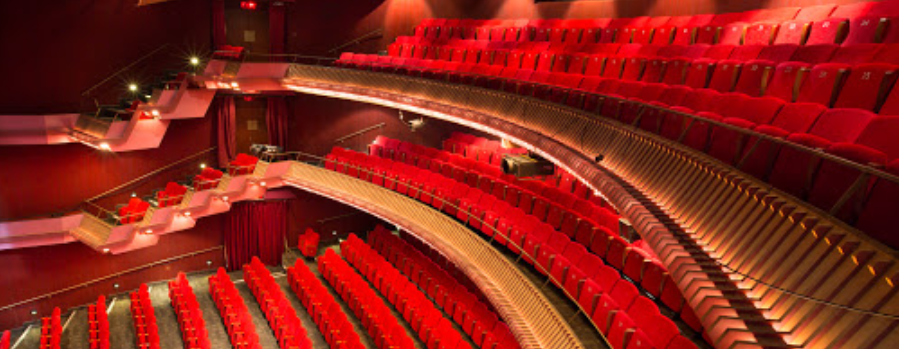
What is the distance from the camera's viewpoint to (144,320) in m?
8.19

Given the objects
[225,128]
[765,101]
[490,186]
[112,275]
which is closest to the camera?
[765,101]

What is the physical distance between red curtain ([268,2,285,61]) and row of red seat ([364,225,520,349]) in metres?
3.34

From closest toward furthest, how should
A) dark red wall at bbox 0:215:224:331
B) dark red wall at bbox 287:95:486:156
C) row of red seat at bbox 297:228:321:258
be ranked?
1. dark red wall at bbox 0:215:224:331
2. row of red seat at bbox 297:228:321:258
3. dark red wall at bbox 287:95:486:156

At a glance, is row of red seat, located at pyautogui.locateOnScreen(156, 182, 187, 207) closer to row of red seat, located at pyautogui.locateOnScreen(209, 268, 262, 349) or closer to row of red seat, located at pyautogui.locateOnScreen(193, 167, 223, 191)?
row of red seat, located at pyautogui.locateOnScreen(193, 167, 223, 191)

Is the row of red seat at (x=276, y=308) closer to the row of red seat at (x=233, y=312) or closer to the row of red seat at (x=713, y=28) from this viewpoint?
the row of red seat at (x=233, y=312)

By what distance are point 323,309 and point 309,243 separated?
2.41 metres

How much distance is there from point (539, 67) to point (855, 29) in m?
3.52

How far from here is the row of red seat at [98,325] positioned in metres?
7.43

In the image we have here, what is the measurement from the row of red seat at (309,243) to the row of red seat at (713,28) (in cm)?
385

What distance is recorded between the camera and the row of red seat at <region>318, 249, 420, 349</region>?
6.90 metres

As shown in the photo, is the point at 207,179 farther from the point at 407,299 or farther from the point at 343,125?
the point at 407,299

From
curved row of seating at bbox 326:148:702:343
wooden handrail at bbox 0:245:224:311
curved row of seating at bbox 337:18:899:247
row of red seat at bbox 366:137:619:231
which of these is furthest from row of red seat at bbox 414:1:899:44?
wooden handrail at bbox 0:245:224:311

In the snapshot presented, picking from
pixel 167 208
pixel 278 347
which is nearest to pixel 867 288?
pixel 278 347

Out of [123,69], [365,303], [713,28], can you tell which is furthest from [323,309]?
[713,28]
